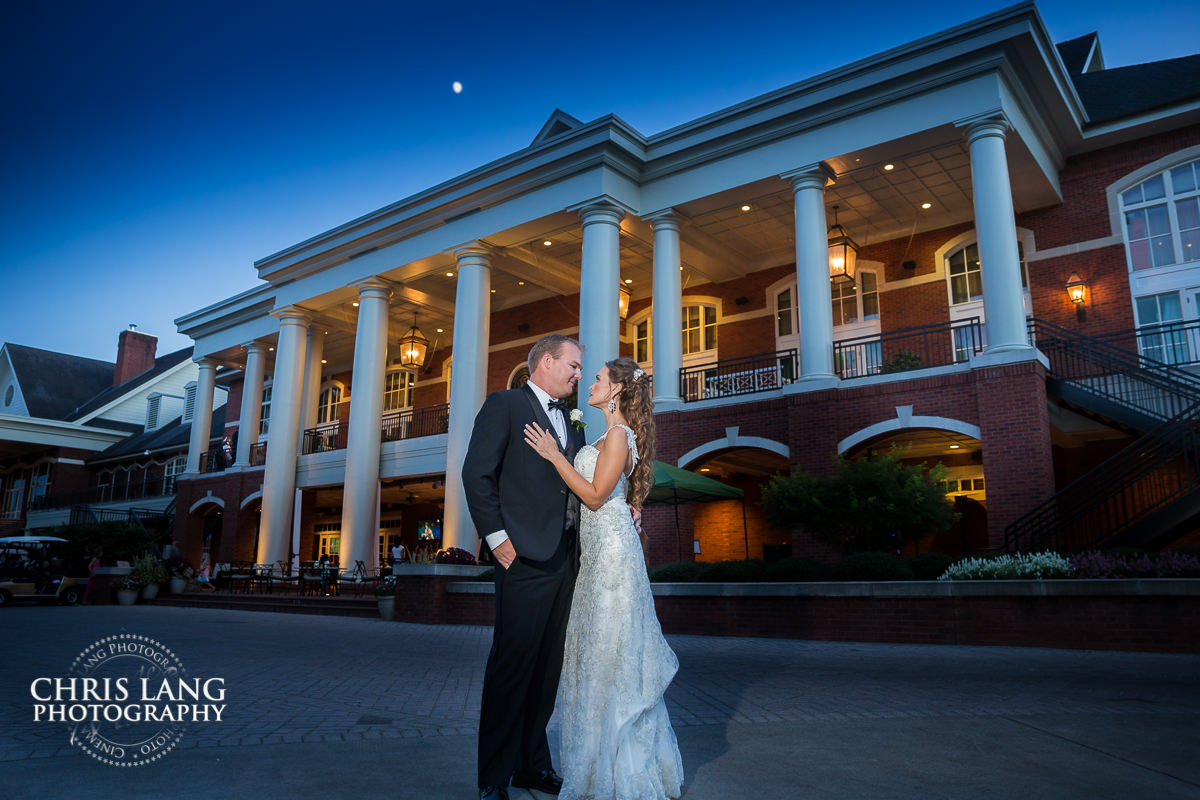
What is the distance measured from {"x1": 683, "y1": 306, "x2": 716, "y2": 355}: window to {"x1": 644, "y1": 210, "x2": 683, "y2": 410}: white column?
4.84m

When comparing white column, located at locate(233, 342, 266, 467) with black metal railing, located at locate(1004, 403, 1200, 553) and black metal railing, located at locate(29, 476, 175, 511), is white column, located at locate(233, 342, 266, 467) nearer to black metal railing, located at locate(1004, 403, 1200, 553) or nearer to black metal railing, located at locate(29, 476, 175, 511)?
black metal railing, located at locate(29, 476, 175, 511)

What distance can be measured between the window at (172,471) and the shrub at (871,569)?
34620mm

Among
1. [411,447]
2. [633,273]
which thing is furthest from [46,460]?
[633,273]

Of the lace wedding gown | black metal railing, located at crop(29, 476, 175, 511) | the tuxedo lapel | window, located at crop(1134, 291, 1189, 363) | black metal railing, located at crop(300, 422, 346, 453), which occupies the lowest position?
the lace wedding gown

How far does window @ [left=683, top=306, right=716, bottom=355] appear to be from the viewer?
24.6 metres

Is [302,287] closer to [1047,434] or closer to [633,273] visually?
[633,273]

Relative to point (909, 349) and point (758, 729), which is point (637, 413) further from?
point (909, 349)

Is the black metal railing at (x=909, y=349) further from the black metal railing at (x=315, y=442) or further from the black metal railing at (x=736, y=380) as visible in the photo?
the black metal railing at (x=315, y=442)

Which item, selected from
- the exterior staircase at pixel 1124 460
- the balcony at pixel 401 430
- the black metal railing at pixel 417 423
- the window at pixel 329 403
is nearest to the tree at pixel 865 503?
the exterior staircase at pixel 1124 460

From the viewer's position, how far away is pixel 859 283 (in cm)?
2212

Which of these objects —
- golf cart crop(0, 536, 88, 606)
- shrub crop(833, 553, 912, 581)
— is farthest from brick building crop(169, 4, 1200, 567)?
golf cart crop(0, 536, 88, 606)

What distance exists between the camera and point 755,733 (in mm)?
4832

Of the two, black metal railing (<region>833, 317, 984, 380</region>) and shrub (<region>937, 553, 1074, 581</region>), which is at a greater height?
black metal railing (<region>833, 317, 984, 380</region>)

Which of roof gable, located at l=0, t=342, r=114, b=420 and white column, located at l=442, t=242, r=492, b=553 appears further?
roof gable, located at l=0, t=342, r=114, b=420
